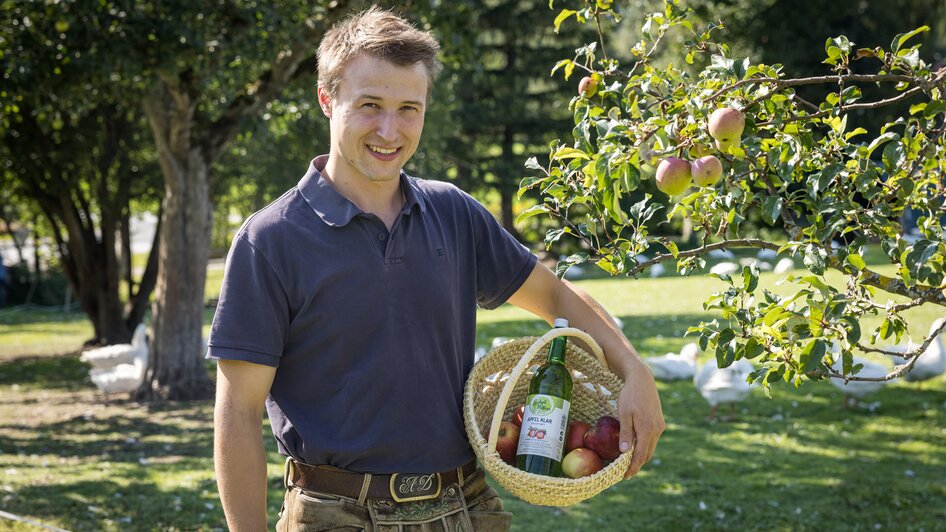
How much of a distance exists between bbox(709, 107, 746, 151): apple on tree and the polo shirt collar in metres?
0.76

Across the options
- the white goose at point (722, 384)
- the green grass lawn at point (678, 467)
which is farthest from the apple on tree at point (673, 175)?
the white goose at point (722, 384)

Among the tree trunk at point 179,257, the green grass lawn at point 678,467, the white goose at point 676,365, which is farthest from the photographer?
the white goose at point 676,365

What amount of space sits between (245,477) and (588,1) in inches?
67.8

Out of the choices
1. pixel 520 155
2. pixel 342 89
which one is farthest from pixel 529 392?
pixel 520 155

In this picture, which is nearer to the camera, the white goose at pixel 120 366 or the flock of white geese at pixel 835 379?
the flock of white geese at pixel 835 379

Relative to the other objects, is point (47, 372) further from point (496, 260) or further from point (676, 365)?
point (496, 260)

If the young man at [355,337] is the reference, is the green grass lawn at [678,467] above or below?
below

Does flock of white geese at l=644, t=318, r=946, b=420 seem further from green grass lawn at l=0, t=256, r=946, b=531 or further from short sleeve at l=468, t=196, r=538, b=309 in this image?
short sleeve at l=468, t=196, r=538, b=309

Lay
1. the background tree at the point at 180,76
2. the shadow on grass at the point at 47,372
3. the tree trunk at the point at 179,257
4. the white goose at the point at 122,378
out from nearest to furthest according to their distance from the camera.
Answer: the background tree at the point at 180,76, the tree trunk at the point at 179,257, the white goose at the point at 122,378, the shadow on grass at the point at 47,372

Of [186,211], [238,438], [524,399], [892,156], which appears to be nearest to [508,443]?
[524,399]

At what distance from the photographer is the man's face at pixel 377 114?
91.2 inches

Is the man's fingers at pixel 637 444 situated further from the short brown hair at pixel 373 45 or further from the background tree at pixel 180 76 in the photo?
the background tree at pixel 180 76

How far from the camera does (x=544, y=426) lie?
2494 mm

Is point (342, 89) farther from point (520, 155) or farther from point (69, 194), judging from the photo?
point (520, 155)
